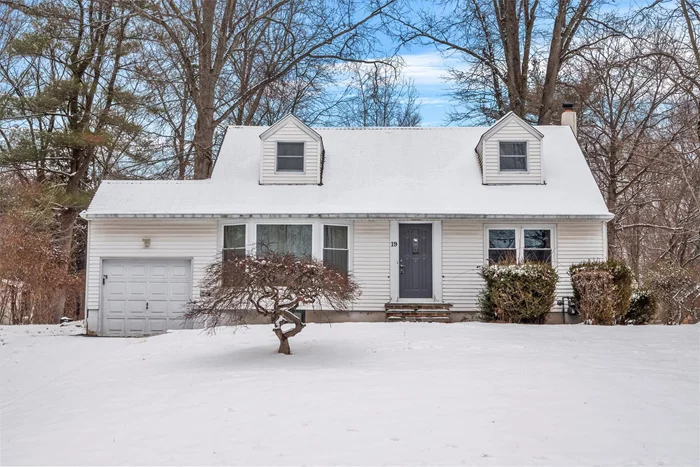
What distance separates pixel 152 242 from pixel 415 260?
6.64 meters

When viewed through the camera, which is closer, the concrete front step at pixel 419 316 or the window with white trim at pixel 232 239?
the concrete front step at pixel 419 316

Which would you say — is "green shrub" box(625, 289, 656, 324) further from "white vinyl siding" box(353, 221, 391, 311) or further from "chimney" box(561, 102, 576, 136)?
"white vinyl siding" box(353, 221, 391, 311)

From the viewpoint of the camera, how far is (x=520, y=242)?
49.8ft

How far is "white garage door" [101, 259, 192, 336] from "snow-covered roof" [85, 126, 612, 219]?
1451 millimetres

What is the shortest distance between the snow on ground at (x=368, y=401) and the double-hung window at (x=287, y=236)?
3644mm

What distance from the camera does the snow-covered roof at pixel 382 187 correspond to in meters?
14.8

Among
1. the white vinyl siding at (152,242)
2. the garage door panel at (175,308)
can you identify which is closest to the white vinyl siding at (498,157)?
the white vinyl siding at (152,242)

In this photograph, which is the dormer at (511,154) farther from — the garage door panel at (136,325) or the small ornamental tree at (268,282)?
the garage door panel at (136,325)

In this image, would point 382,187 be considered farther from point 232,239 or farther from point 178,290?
point 178,290

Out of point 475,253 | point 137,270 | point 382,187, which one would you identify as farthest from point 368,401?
point 137,270

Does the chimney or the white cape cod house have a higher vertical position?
the chimney

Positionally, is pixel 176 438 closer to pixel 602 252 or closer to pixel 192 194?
pixel 192 194

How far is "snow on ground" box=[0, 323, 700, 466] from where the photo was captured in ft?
17.7

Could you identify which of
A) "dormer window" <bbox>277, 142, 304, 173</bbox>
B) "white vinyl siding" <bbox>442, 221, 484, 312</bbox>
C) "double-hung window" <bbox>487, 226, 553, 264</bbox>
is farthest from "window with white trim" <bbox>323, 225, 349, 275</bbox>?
"double-hung window" <bbox>487, 226, 553, 264</bbox>
